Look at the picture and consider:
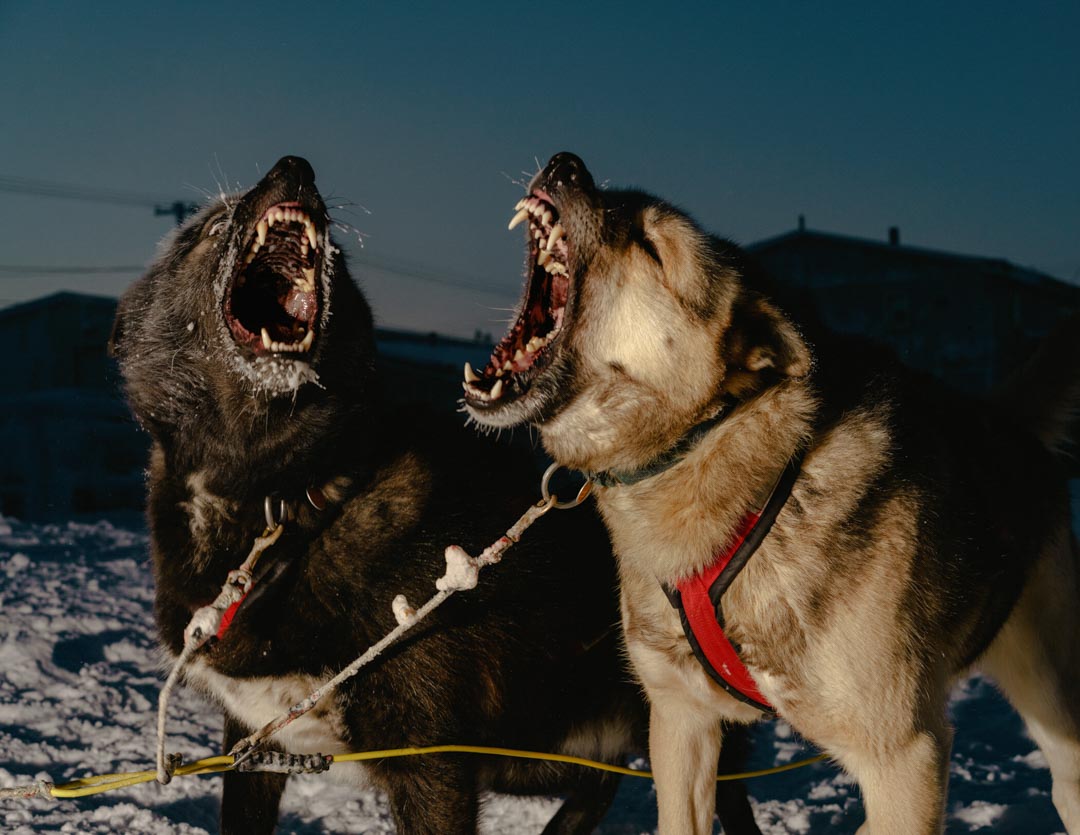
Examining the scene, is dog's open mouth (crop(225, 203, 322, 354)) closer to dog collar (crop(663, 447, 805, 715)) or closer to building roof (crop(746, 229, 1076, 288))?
dog collar (crop(663, 447, 805, 715))

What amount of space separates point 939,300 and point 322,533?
21.4m

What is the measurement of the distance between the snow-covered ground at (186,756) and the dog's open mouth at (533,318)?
76.8 inches

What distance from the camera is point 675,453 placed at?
2377 mm

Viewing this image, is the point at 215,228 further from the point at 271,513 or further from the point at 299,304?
the point at 271,513

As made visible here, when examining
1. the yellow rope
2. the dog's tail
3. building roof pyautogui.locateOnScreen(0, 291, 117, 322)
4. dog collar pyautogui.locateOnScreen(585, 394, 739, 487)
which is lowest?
building roof pyautogui.locateOnScreen(0, 291, 117, 322)

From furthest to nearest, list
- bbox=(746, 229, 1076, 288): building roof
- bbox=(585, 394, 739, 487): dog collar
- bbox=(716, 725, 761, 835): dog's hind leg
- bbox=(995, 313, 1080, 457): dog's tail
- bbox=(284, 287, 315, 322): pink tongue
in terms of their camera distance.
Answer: bbox=(746, 229, 1076, 288): building roof, bbox=(995, 313, 1080, 457): dog's tail, bbox=(716, 725, 761, 835): dog's hind leg, bbox=(284, 287, 315, 322): pink tongue, bbox=(585, 394, 739, 487): dog collar

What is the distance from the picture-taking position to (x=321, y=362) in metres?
2.72

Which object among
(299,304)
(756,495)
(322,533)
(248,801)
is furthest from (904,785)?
(299,304)

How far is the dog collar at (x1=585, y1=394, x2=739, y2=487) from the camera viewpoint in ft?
7.66

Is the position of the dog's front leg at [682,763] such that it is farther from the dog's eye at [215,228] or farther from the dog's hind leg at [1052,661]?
the dog's eye at [215,228]

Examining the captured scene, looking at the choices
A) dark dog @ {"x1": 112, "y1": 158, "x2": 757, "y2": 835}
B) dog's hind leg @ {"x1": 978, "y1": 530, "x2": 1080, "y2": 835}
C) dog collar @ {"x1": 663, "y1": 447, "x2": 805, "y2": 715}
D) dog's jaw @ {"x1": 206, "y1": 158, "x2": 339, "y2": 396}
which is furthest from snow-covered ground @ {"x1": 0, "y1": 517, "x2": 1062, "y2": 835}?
dog's jaw @ {"x1": 206, "y1": 158, "x2": 339, "y2": 396}

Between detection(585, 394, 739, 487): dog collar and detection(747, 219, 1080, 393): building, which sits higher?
detection(585, 394, 739, 487): dog collar

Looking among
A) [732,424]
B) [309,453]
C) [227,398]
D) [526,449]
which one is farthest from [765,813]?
[227,398]

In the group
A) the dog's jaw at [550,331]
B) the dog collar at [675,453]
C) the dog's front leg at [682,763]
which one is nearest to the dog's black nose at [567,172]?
the dog's jaw at [550,331]
